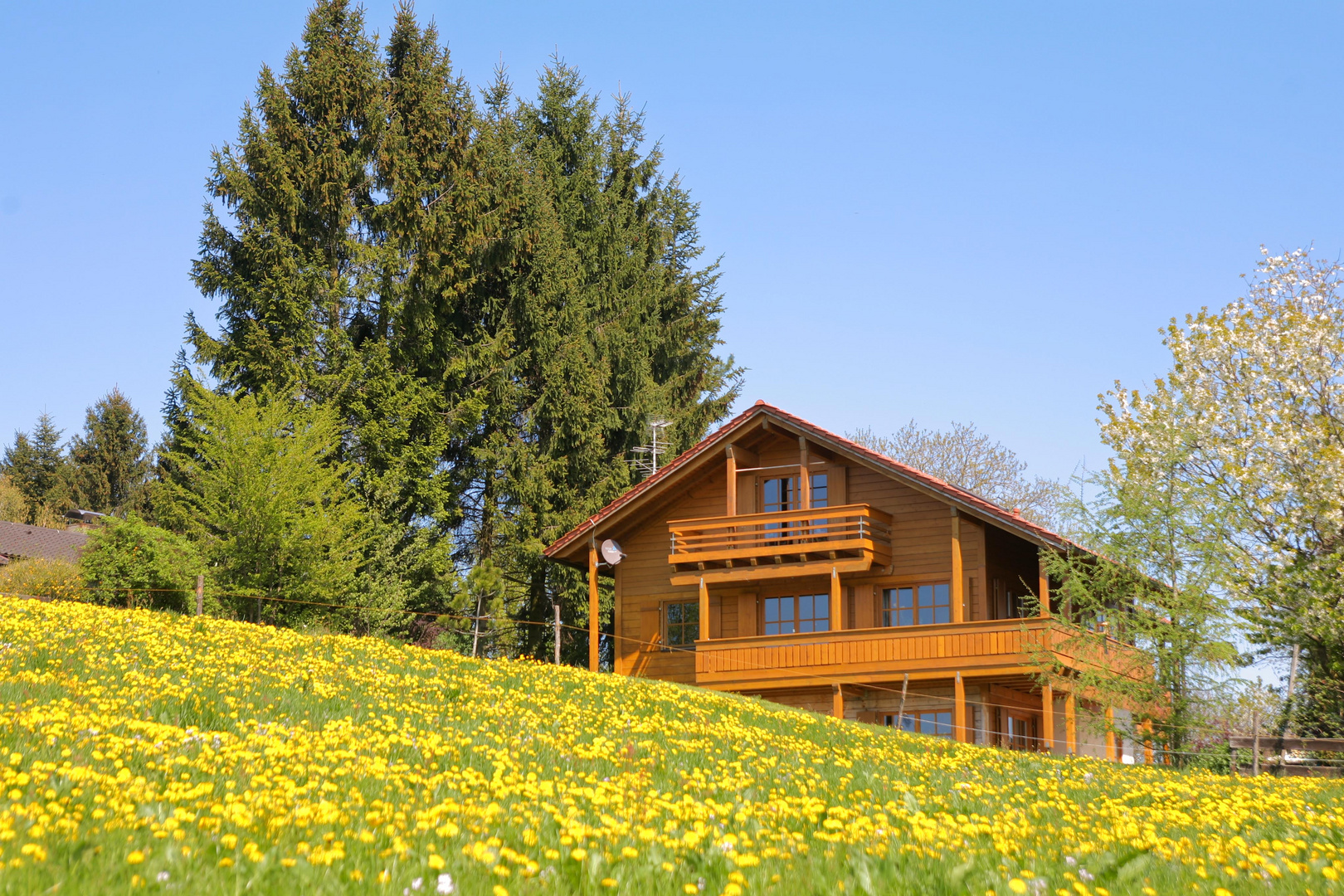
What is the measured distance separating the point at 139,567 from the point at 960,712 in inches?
761

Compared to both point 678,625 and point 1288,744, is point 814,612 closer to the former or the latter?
point 678,625

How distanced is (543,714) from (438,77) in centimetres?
3035

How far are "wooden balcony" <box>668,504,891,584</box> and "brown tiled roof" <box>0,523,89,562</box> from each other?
105 feet

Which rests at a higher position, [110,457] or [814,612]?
[110,457]

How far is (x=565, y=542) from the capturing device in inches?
1364

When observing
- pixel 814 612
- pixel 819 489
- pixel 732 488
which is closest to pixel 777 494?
pixel 819 489

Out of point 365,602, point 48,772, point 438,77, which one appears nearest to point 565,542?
point 365,602

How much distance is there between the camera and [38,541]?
57.1 meters

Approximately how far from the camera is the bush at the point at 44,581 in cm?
3064

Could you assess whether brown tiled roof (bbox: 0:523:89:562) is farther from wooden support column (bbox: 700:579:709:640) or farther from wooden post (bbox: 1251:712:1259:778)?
wooden post (bbox: 1251:712:1259:778)

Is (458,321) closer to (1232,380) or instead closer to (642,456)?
Result: (642,456)

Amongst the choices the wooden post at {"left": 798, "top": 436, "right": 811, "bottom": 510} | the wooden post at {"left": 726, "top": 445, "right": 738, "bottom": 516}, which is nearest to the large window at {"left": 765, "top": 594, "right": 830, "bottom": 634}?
the wooden post at {"left": 798, "top": 436, "right": 811, "bottom": 510}

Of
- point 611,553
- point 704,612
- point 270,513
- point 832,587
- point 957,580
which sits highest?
point 270,513

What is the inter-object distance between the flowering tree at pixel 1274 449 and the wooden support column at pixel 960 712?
6145 mm
